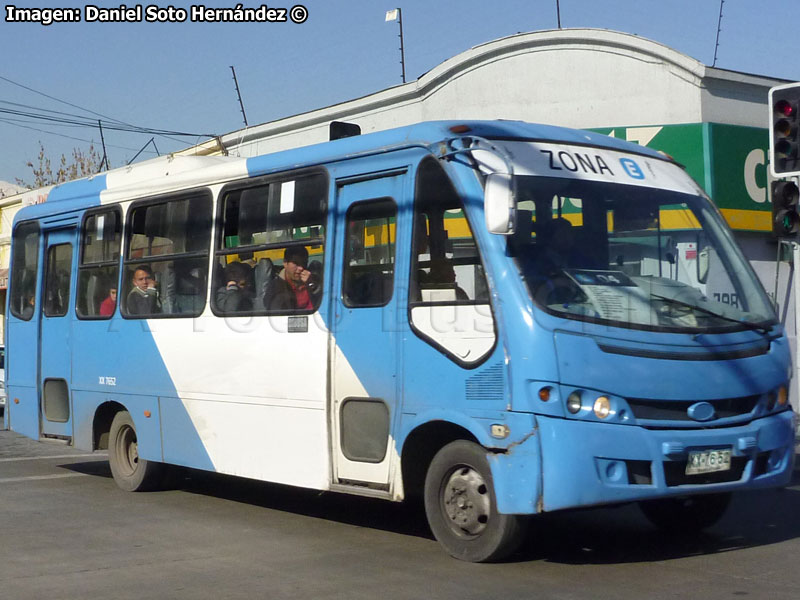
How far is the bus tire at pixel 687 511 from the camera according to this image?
8.17m

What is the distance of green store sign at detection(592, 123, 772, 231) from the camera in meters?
16.4

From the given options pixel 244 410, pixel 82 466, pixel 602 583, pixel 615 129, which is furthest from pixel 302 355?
pixel 615 129

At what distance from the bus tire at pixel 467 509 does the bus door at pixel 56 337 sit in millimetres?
5990

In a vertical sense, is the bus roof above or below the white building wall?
below

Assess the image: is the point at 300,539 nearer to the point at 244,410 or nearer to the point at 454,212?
the point at 244,410

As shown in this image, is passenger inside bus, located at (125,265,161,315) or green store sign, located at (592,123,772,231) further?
green store sign, located at (592,123,772,231)

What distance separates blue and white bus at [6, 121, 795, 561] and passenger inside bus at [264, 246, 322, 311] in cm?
2

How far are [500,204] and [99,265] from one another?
20.3 feet

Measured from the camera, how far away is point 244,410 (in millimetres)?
9289

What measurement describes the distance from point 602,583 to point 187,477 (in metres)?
6.78

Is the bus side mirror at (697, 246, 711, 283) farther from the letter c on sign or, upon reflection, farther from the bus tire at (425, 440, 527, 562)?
the letter c on sign

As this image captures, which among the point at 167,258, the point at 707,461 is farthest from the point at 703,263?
the point at 167,258

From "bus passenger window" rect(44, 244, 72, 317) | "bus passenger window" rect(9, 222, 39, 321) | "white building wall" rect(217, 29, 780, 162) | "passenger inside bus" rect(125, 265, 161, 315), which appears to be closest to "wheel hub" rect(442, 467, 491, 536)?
"passenger inside bus" rect(125, 265, 161, 315)

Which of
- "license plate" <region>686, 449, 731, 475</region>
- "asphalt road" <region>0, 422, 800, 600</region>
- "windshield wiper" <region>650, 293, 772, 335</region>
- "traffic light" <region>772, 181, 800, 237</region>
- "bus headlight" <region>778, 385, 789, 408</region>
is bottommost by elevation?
"asphalt road" <region>0, 422, 800, 600</region>
